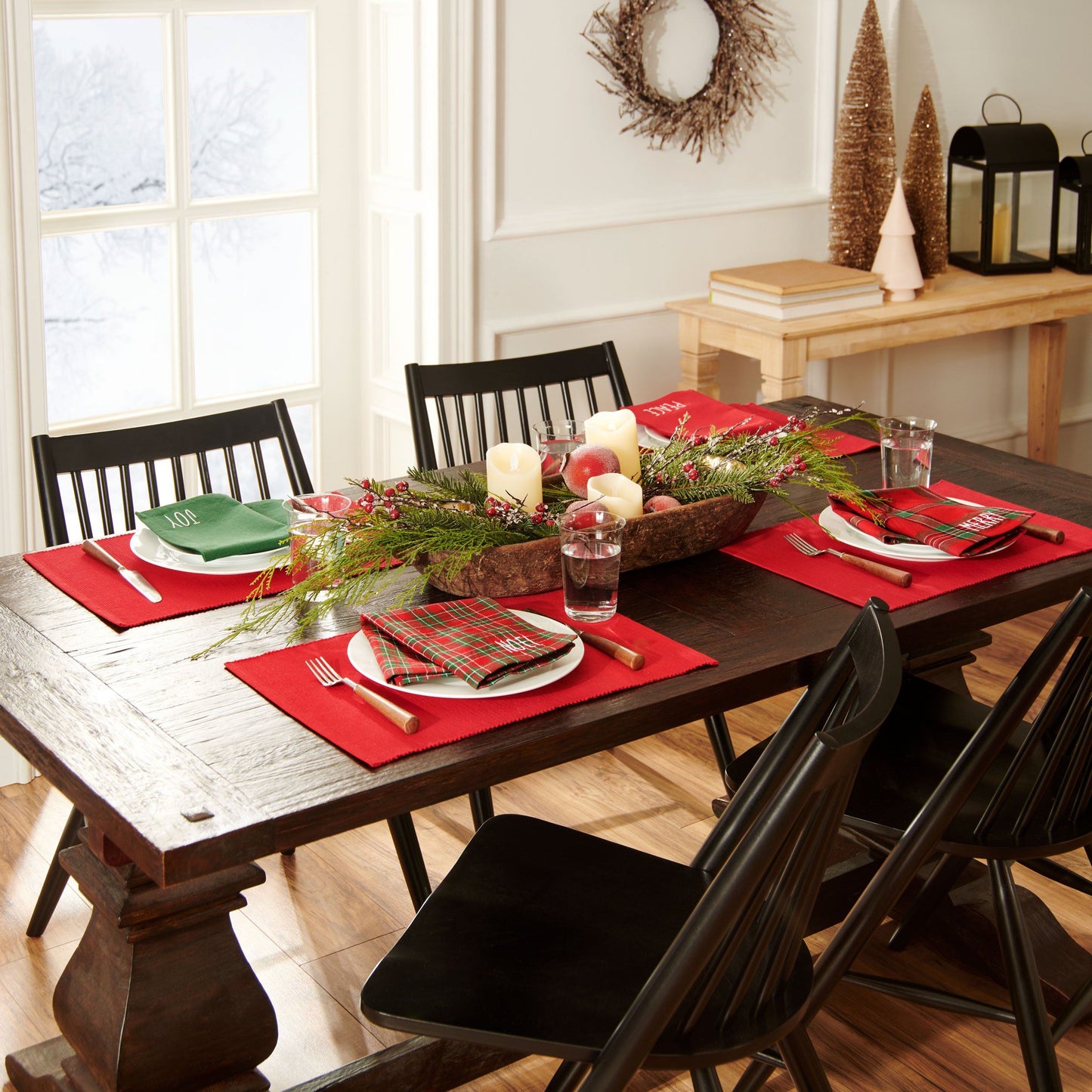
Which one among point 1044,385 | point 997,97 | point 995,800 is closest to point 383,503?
point 995,800

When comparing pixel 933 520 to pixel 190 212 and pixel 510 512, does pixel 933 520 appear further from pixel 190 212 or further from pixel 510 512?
pixel 190 212

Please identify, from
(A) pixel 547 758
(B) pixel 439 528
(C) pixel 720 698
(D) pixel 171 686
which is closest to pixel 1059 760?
(C) pixel 720 698

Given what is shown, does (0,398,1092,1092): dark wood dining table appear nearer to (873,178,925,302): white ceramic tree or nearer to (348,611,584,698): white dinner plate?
(348,611,584,698): white dinner plate

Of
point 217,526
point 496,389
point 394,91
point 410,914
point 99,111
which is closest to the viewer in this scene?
point 217,526

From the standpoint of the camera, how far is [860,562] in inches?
77.3

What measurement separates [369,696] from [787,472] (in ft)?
2.36

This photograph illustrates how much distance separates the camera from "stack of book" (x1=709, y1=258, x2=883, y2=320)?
3.31 metres

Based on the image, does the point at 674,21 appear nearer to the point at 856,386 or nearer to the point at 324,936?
the point at 856,386

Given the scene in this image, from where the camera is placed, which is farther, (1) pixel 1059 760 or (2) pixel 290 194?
(2) pixel 290 194

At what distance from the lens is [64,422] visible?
3.07 metres

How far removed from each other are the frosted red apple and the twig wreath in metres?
1.74

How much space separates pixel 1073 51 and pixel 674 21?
1.58 metres

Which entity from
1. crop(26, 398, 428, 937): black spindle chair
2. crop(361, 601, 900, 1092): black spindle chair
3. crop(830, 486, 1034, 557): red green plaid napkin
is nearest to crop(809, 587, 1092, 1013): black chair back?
crop(361, 601, 900, 1092): black spindle chair

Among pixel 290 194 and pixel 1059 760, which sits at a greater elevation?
pixel 290 194
